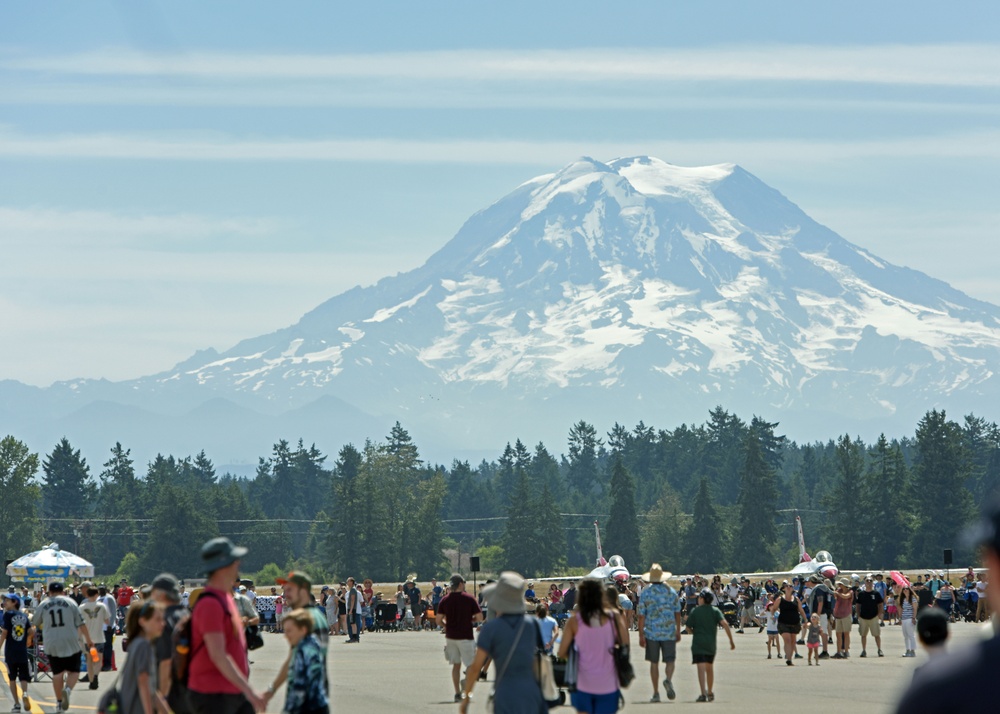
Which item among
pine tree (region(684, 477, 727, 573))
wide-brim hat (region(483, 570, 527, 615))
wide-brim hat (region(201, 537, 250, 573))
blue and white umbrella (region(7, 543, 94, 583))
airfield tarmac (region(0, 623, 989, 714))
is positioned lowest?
airfield tarmac (region(0, 623, 989, 714))

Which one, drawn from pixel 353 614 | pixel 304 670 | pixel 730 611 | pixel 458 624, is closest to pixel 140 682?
pixel 304 670

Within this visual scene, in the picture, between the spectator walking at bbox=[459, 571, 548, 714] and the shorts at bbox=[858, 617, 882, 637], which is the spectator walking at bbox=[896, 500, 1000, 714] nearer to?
the spectator walking at bbox=[459, 571, 548, 714]

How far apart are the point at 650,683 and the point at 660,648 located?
2217 millimetres

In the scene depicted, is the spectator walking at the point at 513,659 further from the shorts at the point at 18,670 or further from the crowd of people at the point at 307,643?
the shorts at the point at 18,670

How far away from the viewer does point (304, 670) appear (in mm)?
9344

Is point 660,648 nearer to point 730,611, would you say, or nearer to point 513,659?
point 513,659

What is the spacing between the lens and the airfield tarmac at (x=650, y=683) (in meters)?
18.1

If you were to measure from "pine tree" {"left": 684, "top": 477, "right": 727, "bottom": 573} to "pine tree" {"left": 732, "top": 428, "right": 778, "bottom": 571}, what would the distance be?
1371 mm

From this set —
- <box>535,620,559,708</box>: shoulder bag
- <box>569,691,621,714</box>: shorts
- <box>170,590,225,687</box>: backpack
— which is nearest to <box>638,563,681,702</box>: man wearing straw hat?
<box>569,691,621,714</box>: shorts

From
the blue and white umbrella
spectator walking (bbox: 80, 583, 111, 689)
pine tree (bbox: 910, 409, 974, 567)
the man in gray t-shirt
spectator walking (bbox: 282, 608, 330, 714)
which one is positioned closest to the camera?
spectator walking (bbox: 282, 608, 330, 714)

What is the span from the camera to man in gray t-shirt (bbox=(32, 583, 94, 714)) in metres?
17.0

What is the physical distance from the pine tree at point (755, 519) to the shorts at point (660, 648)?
106m

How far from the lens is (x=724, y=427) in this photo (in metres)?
172

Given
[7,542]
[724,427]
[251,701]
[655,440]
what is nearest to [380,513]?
[7,542]
